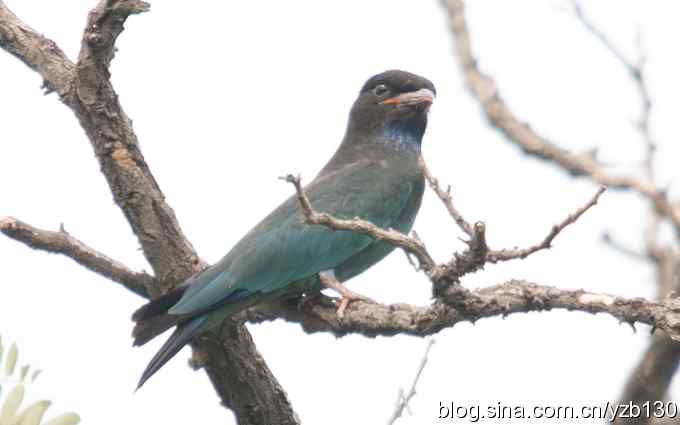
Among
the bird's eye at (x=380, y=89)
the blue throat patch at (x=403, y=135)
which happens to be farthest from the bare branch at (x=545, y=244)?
the bird's eye at (x=380, y=89)

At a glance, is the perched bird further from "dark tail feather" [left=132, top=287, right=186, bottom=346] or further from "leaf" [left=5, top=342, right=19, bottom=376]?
"leaf" [left=5, top=342, right=19, bottom=376]

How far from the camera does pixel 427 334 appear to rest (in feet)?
17.0

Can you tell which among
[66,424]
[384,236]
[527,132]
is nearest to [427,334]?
[384,236]

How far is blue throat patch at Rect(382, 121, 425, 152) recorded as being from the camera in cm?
816

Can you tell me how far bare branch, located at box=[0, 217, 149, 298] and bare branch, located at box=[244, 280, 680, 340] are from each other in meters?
1.03

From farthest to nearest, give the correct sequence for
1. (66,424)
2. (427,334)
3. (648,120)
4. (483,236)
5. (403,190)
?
(403,190) < (427,334) < (648,120) < (483,236) < (66,424)

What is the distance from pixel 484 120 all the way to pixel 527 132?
32 cm

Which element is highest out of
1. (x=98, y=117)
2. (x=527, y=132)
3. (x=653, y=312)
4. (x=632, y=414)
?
(x=98, y=117)

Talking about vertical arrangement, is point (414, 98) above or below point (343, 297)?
above

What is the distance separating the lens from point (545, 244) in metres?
4.39

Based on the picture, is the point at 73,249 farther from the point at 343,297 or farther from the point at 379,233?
the point at 379,233

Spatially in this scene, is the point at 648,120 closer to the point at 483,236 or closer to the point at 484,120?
the point at 483,236

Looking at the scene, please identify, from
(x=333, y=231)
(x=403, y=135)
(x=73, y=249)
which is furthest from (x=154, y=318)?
(x=403, y=135)

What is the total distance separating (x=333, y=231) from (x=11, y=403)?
3684mm
